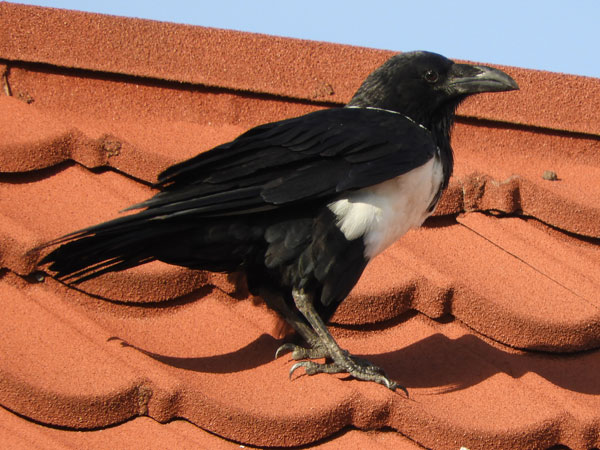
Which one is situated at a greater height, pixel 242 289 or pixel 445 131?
pixel 445 131

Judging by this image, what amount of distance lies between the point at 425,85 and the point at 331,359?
767 millimetres

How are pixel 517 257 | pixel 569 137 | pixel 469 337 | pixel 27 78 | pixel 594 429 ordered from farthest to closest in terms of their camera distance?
pixel 569 137, pixel 27 78, pixel 517 257, pixel 469 337, pixel 594 429

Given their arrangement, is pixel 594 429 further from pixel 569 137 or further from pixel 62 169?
pixel 62 169

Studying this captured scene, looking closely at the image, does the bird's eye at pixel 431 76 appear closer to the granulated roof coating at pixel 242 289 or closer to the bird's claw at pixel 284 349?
the granulated roof coating at pixel 242 289

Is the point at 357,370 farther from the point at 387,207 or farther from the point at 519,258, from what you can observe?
the point at 519,258

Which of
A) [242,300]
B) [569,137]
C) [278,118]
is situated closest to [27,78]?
[278,118]

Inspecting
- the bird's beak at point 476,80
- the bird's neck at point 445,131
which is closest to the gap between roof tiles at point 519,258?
the bird's neck at point 445,131

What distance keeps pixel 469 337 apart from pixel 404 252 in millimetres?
260

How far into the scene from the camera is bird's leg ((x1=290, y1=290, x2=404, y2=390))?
201cm

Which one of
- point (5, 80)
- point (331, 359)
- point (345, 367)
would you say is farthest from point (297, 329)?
point (5, 80)

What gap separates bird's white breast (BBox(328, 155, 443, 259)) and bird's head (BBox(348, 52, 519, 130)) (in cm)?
24

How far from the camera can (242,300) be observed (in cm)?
228

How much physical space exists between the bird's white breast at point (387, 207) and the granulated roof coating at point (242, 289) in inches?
4.5

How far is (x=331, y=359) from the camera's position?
7.23ft
